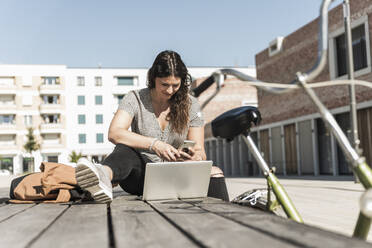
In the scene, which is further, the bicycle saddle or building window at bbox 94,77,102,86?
building window at bbox 94,77,102,86

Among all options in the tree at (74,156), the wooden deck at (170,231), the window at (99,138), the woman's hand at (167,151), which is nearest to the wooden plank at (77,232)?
the wooden deck at (170,231)

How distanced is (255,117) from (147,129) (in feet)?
4.08

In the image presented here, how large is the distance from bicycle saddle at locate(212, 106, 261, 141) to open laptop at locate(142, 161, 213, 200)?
15.6 inches

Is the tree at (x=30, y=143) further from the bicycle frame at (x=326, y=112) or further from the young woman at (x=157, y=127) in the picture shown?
the bicycle frame at (x=326, y=112)

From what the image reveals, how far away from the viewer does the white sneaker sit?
244 centimetres

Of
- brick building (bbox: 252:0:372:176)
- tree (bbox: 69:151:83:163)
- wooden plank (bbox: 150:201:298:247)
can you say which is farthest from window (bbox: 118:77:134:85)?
wooden plank (bbox: 150:201:298:247)

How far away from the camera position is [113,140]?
10.4 ft

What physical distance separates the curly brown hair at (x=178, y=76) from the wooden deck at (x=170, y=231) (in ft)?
4.56

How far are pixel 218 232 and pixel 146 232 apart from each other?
0.81 ft

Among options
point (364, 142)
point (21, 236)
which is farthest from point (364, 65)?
point (21, 236)

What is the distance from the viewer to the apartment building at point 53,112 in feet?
175

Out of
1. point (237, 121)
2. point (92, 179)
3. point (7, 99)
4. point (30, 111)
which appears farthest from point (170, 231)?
point (7, 99)

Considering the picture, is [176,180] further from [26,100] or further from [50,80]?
[50,80]

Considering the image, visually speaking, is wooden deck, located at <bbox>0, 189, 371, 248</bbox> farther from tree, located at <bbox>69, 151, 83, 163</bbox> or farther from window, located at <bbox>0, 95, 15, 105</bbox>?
window, located at <bbox>0, 95, 15, 105</bbox>
